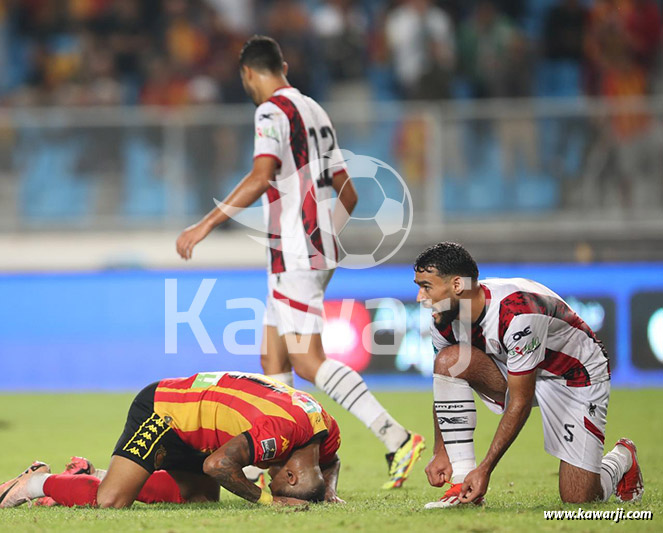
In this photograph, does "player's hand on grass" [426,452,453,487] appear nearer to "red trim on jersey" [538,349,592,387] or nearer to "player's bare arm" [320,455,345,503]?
"player's bare arm" [320,455,345,503]

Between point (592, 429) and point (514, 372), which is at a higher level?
point (514, 372)

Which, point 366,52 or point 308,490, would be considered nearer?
point 308,490

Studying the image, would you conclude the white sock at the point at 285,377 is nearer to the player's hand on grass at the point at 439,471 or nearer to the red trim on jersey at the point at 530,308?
the player's hand on grass at the point at 439,471

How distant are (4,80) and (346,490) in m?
10.3

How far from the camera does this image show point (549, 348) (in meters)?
5.44

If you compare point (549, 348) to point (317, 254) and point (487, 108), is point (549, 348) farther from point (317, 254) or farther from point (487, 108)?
point (487, 108)

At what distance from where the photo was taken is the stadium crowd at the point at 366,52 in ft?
43.6

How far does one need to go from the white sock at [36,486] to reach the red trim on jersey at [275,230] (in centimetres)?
192

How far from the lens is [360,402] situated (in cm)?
641

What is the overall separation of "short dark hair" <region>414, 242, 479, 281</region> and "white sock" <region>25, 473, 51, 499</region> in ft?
7.22

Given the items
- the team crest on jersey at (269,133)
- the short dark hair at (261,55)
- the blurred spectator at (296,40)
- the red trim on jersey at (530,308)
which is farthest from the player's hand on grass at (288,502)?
the blurred spectator at (296,40)

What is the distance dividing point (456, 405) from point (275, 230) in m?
1.90

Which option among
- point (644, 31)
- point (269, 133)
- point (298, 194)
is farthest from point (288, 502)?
point (644, 31)

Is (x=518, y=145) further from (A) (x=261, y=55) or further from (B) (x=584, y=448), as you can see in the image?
(B) (x=584, y=448)
